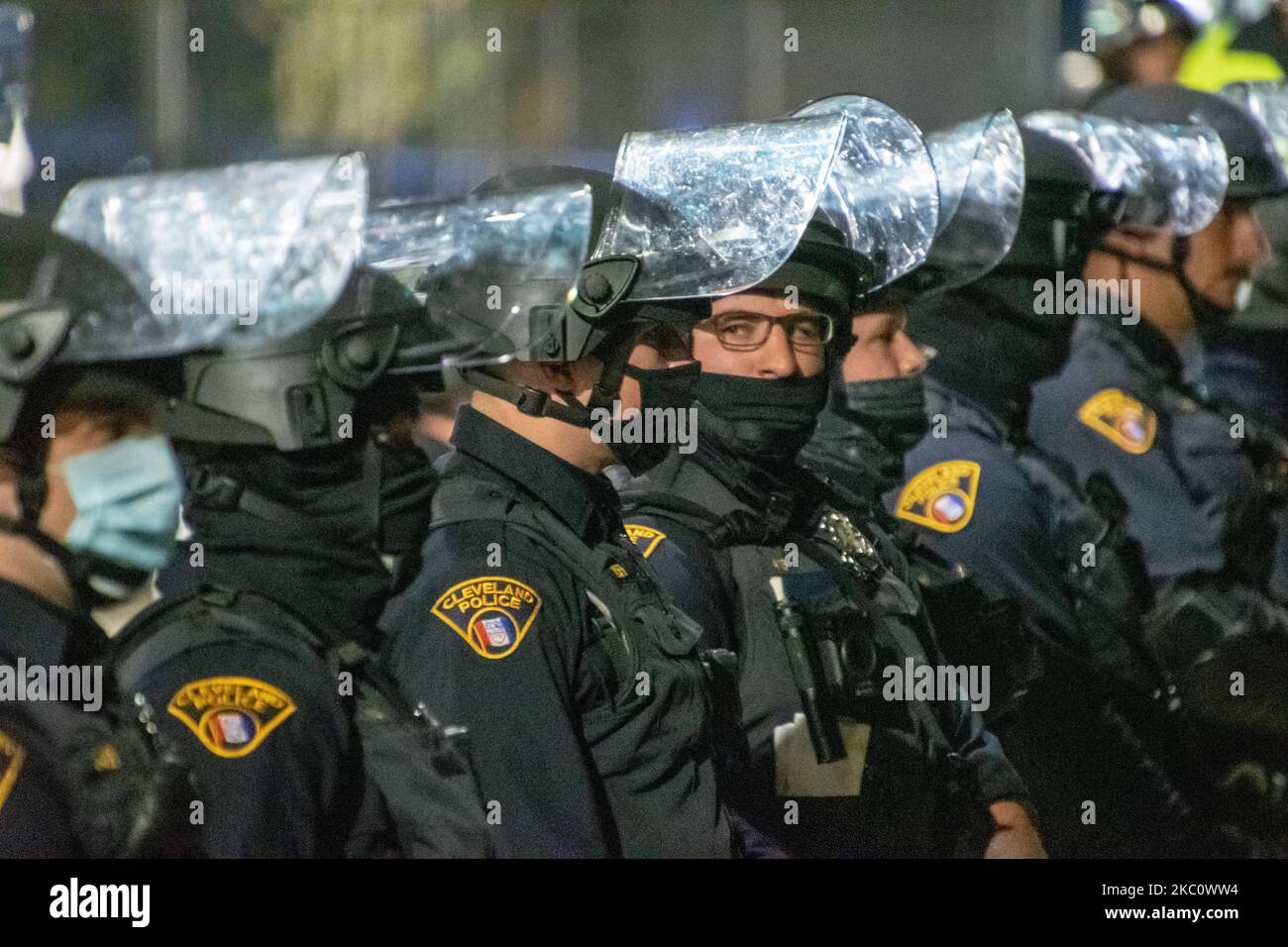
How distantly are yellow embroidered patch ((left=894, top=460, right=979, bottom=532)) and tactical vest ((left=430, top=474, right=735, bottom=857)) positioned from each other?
1.14 metres

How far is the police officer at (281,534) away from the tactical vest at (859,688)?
27.2 inches

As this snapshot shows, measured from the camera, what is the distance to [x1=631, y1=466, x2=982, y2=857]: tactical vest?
4355 mm

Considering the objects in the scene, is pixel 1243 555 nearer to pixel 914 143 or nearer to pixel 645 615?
pixel 914 143

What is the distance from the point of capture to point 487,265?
4148mm

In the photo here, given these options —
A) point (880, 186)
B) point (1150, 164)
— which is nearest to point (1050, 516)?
point (1150, 164)

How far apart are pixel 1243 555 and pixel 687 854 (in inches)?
95.5

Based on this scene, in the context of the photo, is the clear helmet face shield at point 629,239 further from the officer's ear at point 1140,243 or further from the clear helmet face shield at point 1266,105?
the clear helmet face shield at point 1266,105

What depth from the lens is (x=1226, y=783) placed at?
5.46 m

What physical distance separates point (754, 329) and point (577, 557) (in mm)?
770

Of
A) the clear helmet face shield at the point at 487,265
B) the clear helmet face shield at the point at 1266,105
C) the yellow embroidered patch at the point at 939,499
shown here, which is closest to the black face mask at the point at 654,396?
the clear helmet face shield at the point at 487,265
